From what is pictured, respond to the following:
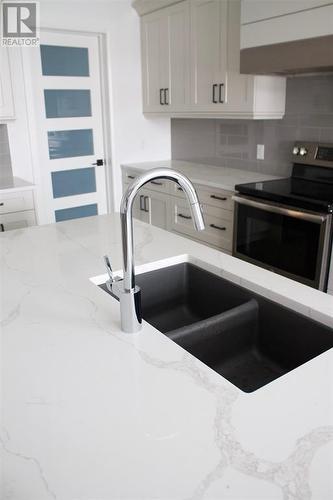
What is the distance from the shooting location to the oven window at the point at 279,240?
8.02 ft

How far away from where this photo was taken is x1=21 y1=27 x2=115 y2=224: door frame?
11.3ft

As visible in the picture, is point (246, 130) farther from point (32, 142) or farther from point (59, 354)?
point (59, 354)

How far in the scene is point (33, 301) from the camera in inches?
50.7

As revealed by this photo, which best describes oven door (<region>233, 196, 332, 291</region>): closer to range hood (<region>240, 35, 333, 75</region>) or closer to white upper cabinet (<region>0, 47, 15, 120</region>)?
range hood (<region>240, 35, 333, 75</region>)

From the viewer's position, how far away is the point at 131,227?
3.30 feet

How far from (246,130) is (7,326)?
2896mm

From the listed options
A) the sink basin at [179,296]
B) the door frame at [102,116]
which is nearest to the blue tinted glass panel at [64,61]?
the door frame at [102,116]

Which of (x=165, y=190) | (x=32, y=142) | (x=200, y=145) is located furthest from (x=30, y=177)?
(x=200, y=145)

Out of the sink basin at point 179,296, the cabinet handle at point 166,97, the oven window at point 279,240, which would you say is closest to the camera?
the sink basin at point 179,296

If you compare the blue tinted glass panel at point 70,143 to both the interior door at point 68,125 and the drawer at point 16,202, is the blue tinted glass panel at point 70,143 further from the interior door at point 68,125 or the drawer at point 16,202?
the drawer at point 16,202

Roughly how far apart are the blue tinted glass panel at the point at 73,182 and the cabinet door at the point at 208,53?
124cm

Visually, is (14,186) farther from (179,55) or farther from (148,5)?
(148,5)

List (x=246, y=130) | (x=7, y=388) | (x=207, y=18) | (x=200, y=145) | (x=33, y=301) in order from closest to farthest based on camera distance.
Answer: (x=7, y=388) < (x=33, y=301) < (x=207, y=18) < (x=246, y=130) < (x=200, y=145)

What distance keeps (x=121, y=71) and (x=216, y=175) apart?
4.66 ft
